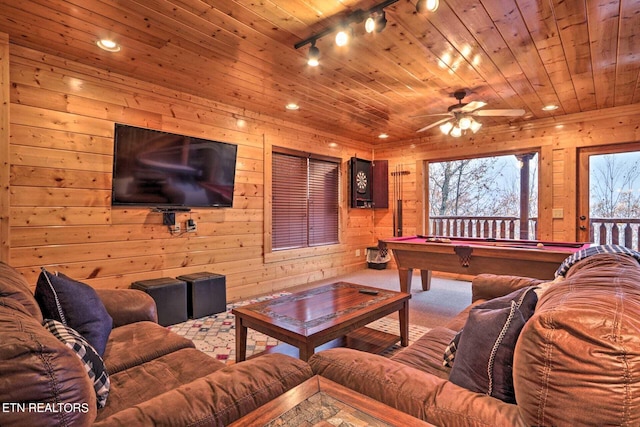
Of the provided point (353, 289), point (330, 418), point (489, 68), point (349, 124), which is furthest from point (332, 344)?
point (349, 124)

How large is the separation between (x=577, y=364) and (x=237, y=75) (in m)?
3.41

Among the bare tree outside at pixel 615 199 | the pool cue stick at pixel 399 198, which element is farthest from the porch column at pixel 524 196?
the pool cue stick at pixel 399 198

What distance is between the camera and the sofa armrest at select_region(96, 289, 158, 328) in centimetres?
199

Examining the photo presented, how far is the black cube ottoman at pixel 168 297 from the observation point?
322 cm

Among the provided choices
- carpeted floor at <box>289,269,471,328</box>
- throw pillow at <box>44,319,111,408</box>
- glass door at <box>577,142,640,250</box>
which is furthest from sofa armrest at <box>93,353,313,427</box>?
glass door at <box>577,142,640,250</box>

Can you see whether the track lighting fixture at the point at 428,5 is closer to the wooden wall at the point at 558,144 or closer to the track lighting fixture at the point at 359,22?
the track lighting fixture at the point at 359,22

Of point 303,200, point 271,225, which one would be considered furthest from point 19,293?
point 303,200

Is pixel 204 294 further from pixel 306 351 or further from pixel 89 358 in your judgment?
pixel 89 358

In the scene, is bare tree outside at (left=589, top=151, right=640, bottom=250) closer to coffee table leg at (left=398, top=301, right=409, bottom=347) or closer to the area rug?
the area rug

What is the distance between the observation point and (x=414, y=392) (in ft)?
3.34

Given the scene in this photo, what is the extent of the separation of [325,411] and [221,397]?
32cm

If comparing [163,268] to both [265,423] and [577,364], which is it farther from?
[577,364]

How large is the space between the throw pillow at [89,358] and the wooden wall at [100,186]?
2.06 metres

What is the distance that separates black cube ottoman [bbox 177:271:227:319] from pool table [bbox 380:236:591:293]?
6.73 ft
